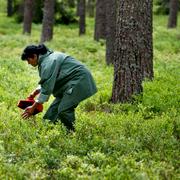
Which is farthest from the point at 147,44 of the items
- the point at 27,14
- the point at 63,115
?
the point at 27,14

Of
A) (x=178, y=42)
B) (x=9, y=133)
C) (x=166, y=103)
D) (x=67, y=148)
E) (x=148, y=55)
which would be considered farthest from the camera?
(x=178, y=42)

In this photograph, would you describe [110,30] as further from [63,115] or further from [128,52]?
[63,115]

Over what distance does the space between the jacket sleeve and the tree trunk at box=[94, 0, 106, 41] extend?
16.3 metres

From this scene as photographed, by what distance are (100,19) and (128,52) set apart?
13479 mm

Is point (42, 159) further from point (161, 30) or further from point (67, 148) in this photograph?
point (161, 30)

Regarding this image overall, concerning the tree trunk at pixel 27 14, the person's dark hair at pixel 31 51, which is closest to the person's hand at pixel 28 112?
the person's dark hair at pixel 31 51

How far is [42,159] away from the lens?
6.68 m

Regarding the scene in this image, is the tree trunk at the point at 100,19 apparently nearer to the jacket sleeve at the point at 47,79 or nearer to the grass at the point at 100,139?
the grass at the point at 100,139

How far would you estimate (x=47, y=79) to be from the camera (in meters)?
7.89

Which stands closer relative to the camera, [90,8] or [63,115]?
[63,115]

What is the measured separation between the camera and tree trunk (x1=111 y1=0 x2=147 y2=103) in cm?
1070

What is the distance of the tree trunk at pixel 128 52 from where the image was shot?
35.1 ft

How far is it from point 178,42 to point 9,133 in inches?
661

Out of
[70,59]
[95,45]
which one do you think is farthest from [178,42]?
[70,59]
